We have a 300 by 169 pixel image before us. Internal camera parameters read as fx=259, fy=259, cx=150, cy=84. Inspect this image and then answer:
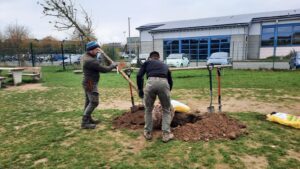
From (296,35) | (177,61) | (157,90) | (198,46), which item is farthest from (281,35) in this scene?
(157,90)

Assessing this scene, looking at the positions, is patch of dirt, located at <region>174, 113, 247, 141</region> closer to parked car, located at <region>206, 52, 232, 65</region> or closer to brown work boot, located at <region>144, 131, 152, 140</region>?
brown work boot, located at <region>144, 131, 152, 140</region>

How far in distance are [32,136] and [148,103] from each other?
2.43 m

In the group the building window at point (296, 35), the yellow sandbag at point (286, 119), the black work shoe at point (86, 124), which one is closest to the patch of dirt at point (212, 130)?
the yellow sandbag at point (286, 119)

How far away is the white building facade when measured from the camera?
1085 inches

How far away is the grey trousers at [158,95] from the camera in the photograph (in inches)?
179

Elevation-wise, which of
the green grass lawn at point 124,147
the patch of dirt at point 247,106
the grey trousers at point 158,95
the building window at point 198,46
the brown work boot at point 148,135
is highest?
the building window at point 198,46

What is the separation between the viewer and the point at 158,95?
461 centimetres

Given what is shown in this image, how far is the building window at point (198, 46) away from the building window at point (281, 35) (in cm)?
407

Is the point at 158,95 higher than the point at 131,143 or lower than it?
higher

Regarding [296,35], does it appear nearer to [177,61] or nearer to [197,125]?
[177,61]

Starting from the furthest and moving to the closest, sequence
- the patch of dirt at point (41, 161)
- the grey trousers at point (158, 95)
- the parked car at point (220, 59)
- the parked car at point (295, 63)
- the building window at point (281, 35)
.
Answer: the building window at point (281, 35)
the parked car at point (220, 59)
the parked car at point (295, 63)
the grey trousers at point (158, 95)
the patch of dirt at point (41, 161)

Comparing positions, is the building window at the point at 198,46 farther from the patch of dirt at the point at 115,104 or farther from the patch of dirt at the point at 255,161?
the patch of dirt at the point at 255,161

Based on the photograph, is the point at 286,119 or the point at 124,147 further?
→ the point at 286,119

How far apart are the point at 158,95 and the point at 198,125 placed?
3.56ft
